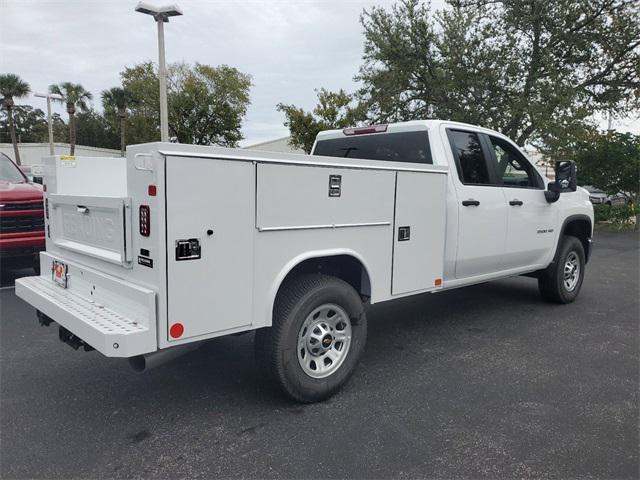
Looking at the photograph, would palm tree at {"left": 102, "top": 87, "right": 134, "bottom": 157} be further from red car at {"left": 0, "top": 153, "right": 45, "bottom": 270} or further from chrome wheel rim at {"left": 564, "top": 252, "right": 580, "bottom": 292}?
chrome wheel rim at {"left": 564, "top": 252, "right": 580, "bottom": 292}

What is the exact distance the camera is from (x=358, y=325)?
380 cm

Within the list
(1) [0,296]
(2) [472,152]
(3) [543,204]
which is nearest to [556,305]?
(3) [543,204]

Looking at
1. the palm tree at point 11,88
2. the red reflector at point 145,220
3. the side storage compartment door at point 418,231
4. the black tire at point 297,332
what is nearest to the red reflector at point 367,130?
the side storage compartment door at point 418,231

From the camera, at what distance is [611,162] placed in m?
17.2

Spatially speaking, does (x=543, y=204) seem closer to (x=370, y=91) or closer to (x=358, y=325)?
(x=358, y=325)

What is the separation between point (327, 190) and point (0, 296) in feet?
17.8

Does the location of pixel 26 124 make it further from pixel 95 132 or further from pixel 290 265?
pixel 290 265

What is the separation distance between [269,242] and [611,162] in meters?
17.6

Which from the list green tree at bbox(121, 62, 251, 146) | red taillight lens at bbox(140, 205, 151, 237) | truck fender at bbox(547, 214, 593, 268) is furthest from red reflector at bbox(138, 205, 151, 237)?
green tree at bbox(121, 62, 251, 146)

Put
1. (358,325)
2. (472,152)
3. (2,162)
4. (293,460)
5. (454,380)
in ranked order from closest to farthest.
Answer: (293,460), (358,325), (454,380), (472,152), (2,162)

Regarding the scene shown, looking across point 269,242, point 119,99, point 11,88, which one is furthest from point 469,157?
point 11,88

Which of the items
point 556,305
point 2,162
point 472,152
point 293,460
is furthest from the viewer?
point 2,162

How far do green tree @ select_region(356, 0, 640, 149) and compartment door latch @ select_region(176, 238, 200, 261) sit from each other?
16351mm

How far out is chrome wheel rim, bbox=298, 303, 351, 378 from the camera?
3.49 metres
